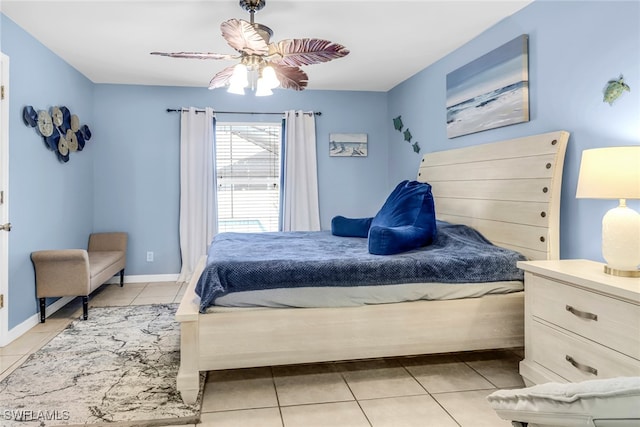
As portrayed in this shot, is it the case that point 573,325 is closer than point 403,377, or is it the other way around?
point 573,325

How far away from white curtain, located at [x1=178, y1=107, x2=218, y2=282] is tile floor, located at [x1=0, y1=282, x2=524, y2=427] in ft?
6.61

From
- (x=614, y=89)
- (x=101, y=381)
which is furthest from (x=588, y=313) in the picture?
(x=101, y=381)

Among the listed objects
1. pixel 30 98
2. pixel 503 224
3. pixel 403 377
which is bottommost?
pixel 403 377

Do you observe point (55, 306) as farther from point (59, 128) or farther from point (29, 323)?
point (59, 128)

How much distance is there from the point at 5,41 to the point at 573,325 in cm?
393

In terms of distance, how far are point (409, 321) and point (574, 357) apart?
79 centimetres

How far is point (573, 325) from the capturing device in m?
1.88

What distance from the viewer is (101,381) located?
2346mm

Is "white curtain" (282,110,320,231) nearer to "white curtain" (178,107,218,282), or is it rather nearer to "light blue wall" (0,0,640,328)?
"light blue wall" (0,0,640,328)

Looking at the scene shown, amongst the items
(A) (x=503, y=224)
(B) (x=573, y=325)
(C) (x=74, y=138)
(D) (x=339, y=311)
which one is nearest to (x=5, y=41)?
(C) (x=74, y=138)

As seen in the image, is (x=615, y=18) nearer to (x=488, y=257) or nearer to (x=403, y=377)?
(x=488, y=257)

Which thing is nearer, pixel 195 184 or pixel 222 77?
pixel 222 77

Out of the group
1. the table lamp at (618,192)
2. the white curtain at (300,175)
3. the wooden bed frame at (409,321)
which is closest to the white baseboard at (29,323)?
the wooden bed frame at (409,321)

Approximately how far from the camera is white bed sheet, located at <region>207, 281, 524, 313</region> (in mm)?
2176
